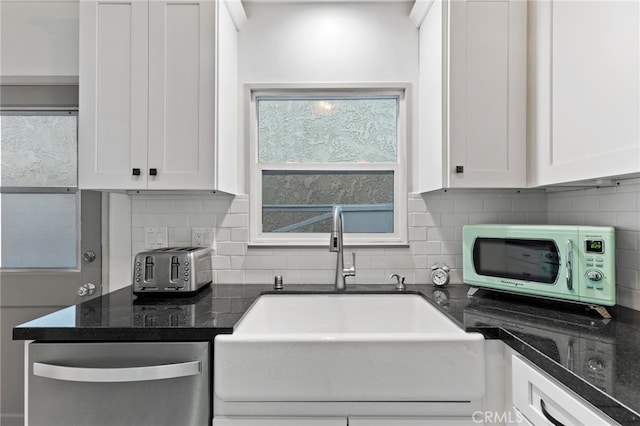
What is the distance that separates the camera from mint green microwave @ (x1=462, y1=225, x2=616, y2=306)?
1.24 meters

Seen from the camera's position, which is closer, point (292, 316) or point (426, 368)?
point (426, 368)

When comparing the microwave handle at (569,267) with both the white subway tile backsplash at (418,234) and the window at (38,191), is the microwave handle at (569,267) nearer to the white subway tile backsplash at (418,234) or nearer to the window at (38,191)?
the white subway tile backsplash at (418,234)

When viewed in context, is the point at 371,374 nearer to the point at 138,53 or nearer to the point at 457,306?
the point at 457,306

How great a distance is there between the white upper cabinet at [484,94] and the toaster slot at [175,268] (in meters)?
1.21

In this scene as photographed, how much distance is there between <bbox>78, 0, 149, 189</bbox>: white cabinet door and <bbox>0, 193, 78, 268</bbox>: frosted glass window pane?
0.53m

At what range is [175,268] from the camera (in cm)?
161

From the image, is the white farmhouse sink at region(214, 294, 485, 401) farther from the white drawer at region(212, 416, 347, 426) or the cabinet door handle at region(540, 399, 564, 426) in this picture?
the cabinet door handle at region(540, 399, 564, 426)

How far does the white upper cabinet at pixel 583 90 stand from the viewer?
1.07 meters

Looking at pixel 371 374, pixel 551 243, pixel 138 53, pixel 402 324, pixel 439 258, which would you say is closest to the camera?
pixel 371 374

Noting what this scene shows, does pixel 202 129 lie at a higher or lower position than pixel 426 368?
higher

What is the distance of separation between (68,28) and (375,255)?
2.00m

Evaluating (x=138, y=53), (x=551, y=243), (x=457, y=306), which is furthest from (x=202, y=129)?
(x=551, y=243)

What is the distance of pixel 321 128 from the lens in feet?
6.60

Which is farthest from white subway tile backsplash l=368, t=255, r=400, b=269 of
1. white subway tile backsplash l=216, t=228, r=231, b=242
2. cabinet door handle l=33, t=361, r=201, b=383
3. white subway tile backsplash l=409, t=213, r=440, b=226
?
cabinet door handle l=33, t=361, r=201, b=383
